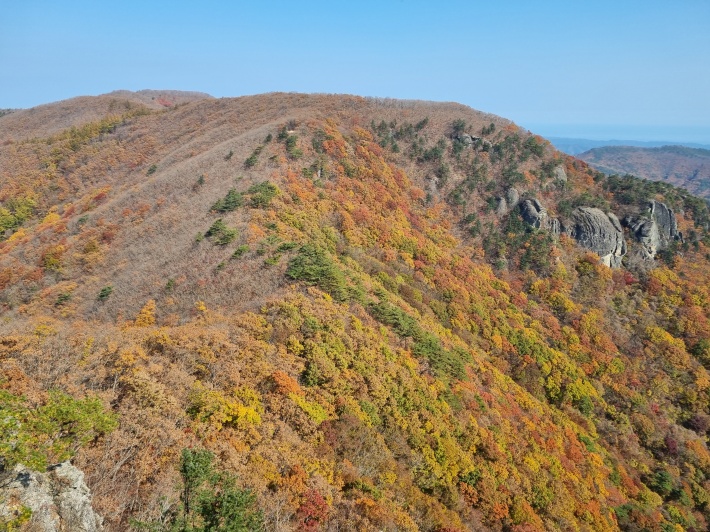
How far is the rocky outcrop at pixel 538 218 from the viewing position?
241ft

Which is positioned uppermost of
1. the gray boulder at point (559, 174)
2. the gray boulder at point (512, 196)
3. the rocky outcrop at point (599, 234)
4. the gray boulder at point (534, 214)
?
the gray boulder at point (559, 174)

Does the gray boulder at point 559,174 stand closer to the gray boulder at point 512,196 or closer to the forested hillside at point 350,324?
the forested hillside at point 350,324

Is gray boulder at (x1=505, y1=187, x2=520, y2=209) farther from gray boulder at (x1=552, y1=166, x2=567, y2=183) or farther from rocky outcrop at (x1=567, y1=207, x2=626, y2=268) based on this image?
gray boulder at (x1=552, y1=166, x2=567, y2=183)

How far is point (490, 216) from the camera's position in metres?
76.1

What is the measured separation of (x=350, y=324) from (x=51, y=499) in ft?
71.1

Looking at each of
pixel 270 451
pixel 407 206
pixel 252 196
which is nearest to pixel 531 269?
pixel 407 206

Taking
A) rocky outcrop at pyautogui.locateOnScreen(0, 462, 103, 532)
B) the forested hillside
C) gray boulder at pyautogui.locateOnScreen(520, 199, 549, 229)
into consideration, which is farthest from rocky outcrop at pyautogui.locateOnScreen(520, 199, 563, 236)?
rocky outcrop at pyautogui.locateOnScreen(0, 462, 103, 532)

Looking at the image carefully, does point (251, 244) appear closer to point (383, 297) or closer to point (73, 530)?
point (383, 297)

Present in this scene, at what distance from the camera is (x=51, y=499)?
11.8 meters

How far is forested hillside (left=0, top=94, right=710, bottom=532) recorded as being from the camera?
18078 millimetres

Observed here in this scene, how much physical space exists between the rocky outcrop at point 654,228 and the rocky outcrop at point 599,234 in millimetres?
3590

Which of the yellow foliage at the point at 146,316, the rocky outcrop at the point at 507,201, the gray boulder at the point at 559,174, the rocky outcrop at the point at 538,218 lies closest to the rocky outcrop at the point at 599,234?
the rocky outcrop at the point at 538,218

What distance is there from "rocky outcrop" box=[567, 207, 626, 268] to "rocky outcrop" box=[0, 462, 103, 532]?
80177 millimetres

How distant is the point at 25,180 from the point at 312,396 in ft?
280
